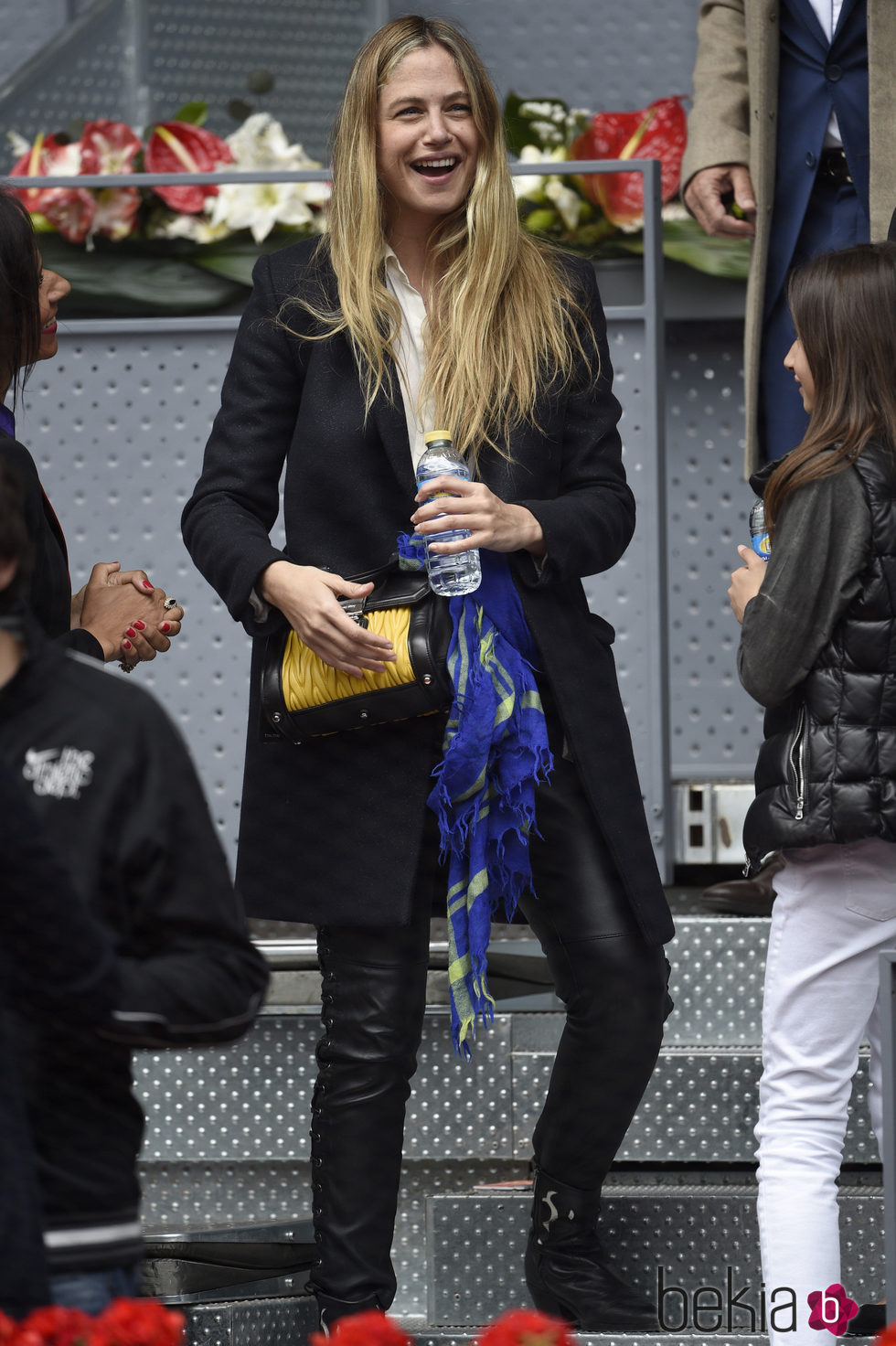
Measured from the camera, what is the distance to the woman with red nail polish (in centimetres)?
200

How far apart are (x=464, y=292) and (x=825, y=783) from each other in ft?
2.64

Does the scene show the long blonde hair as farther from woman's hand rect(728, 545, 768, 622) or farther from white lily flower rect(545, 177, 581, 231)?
white lily flower rect(545, 177, 581, 231)

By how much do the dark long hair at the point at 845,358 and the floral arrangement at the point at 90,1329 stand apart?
1.43 meters

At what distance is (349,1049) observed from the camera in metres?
2.15

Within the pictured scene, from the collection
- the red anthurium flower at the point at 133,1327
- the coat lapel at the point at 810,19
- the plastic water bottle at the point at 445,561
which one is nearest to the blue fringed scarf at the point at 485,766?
the plastic water bottle at the point at 445,561

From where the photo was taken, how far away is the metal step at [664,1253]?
254 centimetres

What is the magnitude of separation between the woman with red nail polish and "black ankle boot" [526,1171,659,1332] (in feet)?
2.99

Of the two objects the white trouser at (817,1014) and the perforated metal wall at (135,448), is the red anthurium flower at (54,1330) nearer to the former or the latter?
the white trouser at (817,1014)

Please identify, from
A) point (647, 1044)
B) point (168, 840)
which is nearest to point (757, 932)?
point (647, 1044)

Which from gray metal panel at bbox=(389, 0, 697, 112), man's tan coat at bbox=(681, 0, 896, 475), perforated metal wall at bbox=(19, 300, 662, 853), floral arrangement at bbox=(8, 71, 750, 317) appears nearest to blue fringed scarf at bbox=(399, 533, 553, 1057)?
man's tan coat at bbox=(681, 0, 896, 475)

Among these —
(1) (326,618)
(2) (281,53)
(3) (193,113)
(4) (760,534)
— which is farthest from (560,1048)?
(2) (281,53)

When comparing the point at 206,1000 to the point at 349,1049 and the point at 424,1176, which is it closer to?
the point at 349,1049

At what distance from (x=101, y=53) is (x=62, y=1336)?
437 cm

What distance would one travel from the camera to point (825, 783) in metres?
2.15
